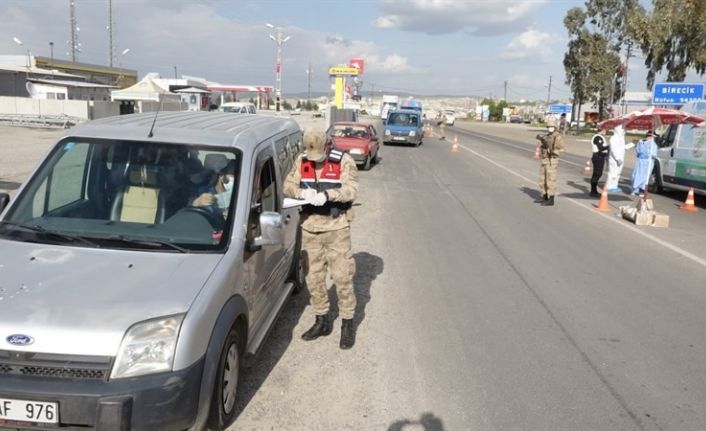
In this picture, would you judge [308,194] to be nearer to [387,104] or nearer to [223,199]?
[223,199]

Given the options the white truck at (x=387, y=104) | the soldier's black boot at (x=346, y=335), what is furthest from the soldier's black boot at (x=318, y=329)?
the white truck at (x=387, y=104)

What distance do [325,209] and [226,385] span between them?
1654mm

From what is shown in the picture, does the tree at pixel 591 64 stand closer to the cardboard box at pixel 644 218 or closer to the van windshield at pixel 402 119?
the van windshield at pixel 402 119

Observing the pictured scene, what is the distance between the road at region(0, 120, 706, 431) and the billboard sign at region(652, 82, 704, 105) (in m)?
31.5

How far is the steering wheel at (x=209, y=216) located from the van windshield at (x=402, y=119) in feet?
92.8

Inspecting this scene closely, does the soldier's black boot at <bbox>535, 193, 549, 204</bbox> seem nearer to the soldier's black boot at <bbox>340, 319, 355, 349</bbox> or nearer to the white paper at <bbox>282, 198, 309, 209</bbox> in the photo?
the soldier's black boot at <bbox>340, 319, 355, 349</bbox>

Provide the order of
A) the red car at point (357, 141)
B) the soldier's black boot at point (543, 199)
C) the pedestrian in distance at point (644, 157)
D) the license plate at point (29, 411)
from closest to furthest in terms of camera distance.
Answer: the license plate at point (29, 411) < the soldier's black boot at point (543, 199) < the pedestrian in distance at point (644, 157) < the red car at point (357, 141)

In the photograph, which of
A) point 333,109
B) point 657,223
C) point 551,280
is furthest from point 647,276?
point 333,109

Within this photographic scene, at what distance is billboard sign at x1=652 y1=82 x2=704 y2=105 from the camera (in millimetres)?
36938

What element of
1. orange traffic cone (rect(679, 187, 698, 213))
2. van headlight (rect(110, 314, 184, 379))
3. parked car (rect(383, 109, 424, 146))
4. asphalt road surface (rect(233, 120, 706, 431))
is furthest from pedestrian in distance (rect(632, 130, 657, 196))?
parked car (rect(383, 109, 424, 146))

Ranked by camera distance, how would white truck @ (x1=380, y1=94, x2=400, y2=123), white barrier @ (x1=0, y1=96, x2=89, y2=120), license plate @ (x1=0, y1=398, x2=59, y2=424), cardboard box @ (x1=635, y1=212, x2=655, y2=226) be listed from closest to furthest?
license plate @ (x1=0, y1=398, x2=59, y2=424)
cardboard box @ (x1=635, y1=212, x2=655, y2=226)
white barrier @ (x1=0, y1=96, x2=89, y2=120)
white truck @ (x1=380, y1=94, x2=400, y2=123)

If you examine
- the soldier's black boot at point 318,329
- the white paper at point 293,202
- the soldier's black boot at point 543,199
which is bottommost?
the soldier's black boot at point 318,329

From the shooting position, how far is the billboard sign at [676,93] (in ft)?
121

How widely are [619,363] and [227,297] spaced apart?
128 inches
